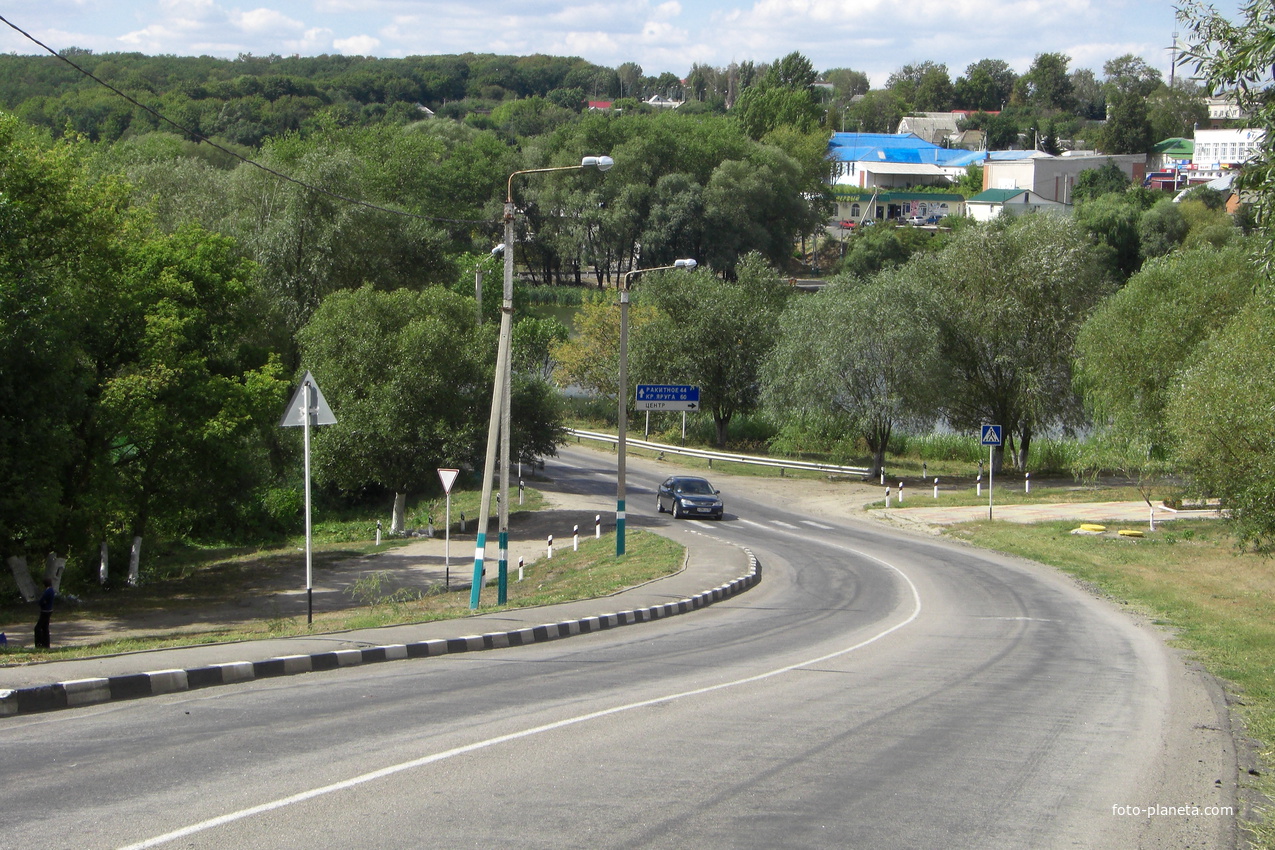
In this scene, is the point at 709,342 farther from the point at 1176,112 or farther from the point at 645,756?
the point at 1176,112

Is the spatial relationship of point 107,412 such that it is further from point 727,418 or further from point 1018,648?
point 727,418

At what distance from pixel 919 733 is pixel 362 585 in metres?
18.5

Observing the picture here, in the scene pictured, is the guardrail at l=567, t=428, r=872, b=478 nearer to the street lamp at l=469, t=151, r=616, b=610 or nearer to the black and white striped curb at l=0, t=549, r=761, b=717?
the street lamp at l=469, t=151, r=616, b=610

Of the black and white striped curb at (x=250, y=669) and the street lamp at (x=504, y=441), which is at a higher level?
the street lamp at (x=504, y=441)

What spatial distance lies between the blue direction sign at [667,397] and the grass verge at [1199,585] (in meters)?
11.1

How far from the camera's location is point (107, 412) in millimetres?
26422

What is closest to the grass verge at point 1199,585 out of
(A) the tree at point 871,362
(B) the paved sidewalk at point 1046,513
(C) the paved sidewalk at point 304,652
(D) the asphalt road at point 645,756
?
(D) the asphalt road at point 645,756

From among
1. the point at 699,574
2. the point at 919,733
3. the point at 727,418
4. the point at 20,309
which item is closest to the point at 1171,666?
the point at 919,733

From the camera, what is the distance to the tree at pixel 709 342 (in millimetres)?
55656

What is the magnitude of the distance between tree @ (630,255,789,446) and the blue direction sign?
21.6 metres

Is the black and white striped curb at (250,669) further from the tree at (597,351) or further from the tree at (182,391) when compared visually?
the tree at (597,351)

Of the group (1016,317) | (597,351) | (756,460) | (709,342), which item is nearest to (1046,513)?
(1016,317)

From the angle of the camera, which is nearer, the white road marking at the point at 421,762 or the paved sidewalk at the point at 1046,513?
the white road marking at the point at 421,762

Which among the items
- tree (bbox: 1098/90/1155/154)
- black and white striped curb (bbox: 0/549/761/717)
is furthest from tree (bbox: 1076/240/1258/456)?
tree (bbox: 1098/90/1155/154)
